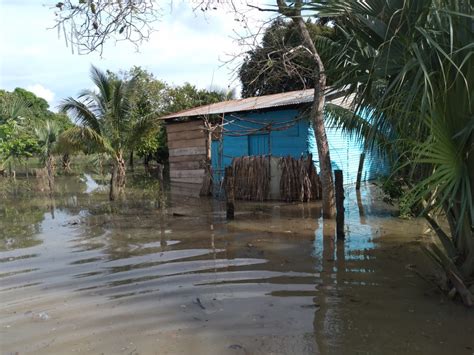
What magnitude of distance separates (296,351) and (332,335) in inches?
18.4

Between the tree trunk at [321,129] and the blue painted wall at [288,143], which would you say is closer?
the tree trunk at [321,129]

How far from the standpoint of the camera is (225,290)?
18.5ft

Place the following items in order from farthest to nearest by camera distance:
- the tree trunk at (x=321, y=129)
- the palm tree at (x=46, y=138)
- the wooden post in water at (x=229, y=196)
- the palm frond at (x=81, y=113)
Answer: the palm tree at (x=46, y=138) < the palm frond at (x=81, y=113) < the wooden post in water at (x=229, y=196) < the tree trunk at (x=321, y=129)

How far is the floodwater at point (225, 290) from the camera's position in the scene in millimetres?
4203

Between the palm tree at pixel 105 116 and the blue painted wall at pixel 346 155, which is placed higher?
the palm tree at pixel 105 116

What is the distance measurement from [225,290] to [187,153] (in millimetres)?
14576

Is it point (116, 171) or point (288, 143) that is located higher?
point (288, 143)

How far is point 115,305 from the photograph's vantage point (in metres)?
5.21

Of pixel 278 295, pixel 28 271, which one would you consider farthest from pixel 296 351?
pixel 28 271

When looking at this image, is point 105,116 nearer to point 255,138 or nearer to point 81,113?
point 81,113

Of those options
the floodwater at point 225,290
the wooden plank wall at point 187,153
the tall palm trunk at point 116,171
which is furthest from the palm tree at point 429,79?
the wooden plank wall at point 187,153

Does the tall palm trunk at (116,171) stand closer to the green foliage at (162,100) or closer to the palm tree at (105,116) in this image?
the palm tree at (105,116)

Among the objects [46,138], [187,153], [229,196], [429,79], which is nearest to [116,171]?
[187,153]

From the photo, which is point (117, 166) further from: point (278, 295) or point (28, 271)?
point (278, 295)
